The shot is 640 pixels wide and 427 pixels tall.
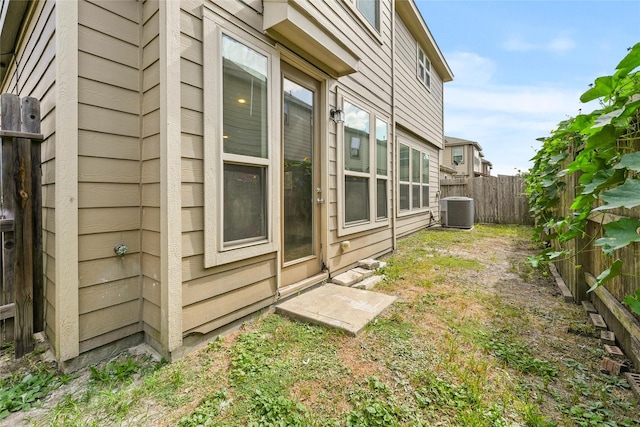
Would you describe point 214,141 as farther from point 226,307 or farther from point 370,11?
point 370,11

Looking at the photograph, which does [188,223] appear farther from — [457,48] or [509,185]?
[457,48]

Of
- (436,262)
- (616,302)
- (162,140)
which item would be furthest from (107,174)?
(436,262)

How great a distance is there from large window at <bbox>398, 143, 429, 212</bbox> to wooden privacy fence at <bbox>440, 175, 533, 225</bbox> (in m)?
3.15

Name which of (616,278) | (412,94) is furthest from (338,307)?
(412,94)

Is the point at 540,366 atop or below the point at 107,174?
below

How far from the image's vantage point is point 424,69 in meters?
7.39

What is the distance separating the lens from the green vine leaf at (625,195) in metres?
0.88

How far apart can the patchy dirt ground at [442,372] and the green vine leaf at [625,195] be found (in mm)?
1111

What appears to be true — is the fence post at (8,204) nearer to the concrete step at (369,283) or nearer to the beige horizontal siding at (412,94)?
the concrete step at (369,283)

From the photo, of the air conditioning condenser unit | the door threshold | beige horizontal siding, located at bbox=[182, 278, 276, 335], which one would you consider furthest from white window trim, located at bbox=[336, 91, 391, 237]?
the air conditioning condenser unit

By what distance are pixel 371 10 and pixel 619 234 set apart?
4.71 metres

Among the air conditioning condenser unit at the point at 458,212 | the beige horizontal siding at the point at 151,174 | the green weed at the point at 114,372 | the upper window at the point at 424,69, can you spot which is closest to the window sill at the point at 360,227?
the beige horizontal siding at the point at 151,174

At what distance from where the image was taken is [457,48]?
11.4 meters

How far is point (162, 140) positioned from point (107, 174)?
18.3 inches
